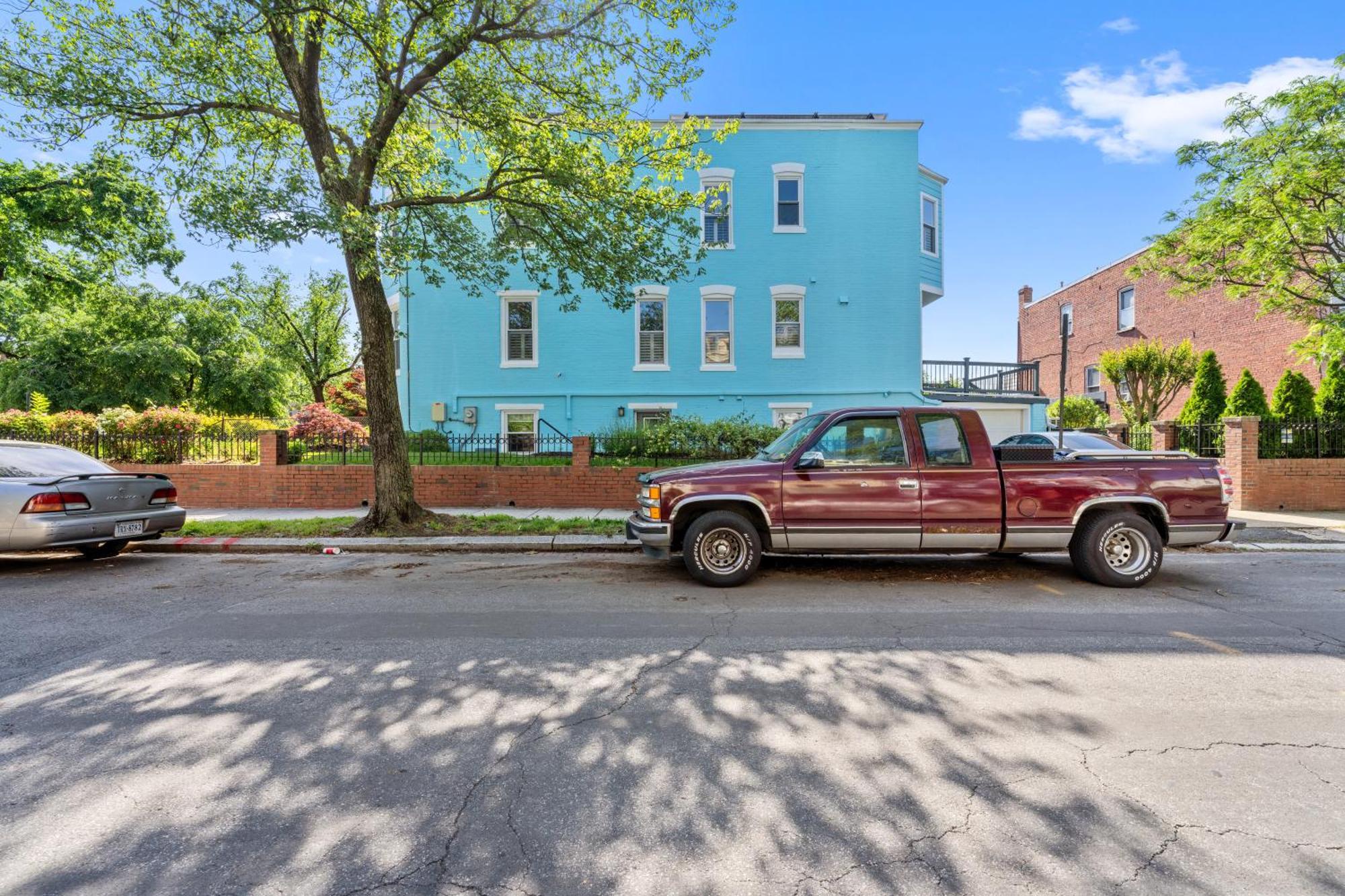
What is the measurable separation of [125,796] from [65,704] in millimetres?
1533

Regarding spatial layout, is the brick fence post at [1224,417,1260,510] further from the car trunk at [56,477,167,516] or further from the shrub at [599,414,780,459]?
the car trunk at [56,477,167,516]

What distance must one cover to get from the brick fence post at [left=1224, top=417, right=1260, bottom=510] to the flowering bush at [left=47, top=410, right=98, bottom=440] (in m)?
23.5

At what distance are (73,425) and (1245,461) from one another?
24352 mm

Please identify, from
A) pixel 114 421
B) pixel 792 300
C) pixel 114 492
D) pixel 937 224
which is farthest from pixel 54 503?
pixel 937 224

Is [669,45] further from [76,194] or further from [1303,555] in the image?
[76,194]

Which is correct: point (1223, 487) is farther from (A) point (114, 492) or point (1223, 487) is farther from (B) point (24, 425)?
(B) point (24, 425)

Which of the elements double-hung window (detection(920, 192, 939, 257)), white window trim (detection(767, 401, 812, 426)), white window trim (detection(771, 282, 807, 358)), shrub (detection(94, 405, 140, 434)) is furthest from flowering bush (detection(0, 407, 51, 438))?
double-hung window (detection(920, 192, 939, 257))

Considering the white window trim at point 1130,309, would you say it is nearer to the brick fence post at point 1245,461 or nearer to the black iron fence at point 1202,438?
the black iron fence at point 1202,438

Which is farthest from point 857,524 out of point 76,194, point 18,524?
point 76,194

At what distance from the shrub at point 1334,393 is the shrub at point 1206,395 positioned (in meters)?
2.26

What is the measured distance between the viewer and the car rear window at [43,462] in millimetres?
7488

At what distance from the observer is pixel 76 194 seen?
16250 mm

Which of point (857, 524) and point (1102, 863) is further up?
point (857, 524)

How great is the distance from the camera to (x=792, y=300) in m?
19.0
